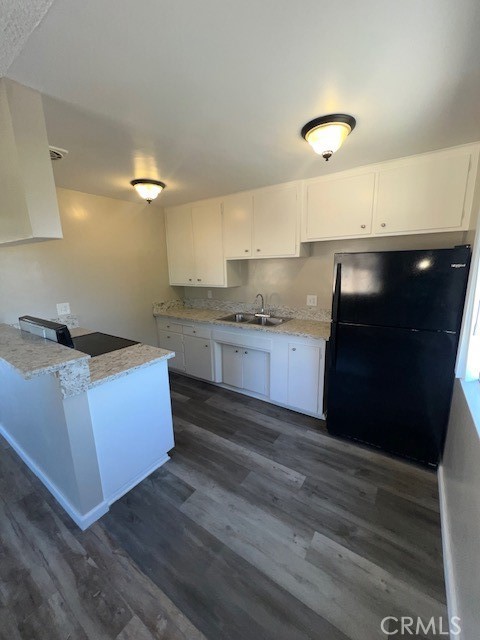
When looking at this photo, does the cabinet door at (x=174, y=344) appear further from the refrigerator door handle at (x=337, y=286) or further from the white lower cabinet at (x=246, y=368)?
the refrigerator door handle at (x=337, y=286)

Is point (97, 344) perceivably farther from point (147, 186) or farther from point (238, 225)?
point (238, 225)

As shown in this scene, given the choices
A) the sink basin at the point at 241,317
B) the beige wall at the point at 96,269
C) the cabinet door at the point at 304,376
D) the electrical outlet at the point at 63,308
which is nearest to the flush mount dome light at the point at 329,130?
the cabinet door at the point at 304,376

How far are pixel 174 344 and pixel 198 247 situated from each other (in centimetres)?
132

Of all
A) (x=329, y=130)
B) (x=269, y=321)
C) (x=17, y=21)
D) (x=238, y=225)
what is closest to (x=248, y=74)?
(x=329, y=130)

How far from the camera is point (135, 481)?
1.85 metres

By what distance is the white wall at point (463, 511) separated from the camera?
983mm

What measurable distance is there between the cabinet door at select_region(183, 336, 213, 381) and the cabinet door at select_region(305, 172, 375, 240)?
5.59ft

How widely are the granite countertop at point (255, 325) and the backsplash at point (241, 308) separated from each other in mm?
57

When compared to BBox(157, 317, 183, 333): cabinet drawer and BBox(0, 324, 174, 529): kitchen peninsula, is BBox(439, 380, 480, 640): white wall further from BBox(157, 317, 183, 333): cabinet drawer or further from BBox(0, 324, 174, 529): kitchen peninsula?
BBox(157, 317, 183, 333): cabinet drawer

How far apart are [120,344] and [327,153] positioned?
77.2 inches

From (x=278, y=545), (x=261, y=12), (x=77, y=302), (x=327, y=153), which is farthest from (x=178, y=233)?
(x=278, y=545)

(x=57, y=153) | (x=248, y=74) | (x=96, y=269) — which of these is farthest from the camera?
(x=96, y=269)

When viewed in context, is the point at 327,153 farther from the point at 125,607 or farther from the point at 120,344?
the point at 125,607

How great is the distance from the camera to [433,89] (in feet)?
3.90
